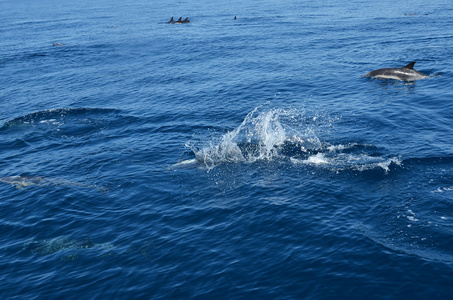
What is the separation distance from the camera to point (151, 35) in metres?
75.9

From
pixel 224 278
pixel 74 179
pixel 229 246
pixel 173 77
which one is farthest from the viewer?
pixel 173 77

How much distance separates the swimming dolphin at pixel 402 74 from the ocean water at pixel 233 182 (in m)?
1.06

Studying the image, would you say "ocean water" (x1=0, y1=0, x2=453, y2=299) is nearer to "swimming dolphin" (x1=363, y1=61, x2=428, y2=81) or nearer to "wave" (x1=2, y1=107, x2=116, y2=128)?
"wave" (x1=2, y1=107, x2=116, y2=128)

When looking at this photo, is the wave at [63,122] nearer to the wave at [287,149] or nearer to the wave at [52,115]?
the wave at [52,115]

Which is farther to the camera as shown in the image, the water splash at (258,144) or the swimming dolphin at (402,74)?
the swimming dolphin at (402,74)

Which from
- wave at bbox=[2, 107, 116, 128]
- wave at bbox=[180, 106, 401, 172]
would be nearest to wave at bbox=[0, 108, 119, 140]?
wave at bbox=[2, 107, 116, 128]

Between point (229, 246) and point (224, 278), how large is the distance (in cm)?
197

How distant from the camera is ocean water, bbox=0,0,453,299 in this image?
15.0 m

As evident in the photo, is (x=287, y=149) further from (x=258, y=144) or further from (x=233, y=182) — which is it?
(x=233, y=182)

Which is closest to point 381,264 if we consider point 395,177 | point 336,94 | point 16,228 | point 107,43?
point 395,177

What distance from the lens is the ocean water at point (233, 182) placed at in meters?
15.0

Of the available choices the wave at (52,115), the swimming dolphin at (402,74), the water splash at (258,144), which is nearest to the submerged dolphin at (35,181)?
the water splash at (258,144)

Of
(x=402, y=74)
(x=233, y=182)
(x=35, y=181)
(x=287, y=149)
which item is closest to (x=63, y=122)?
(x=35, y=181)

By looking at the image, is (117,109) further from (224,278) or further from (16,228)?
(224,278)
